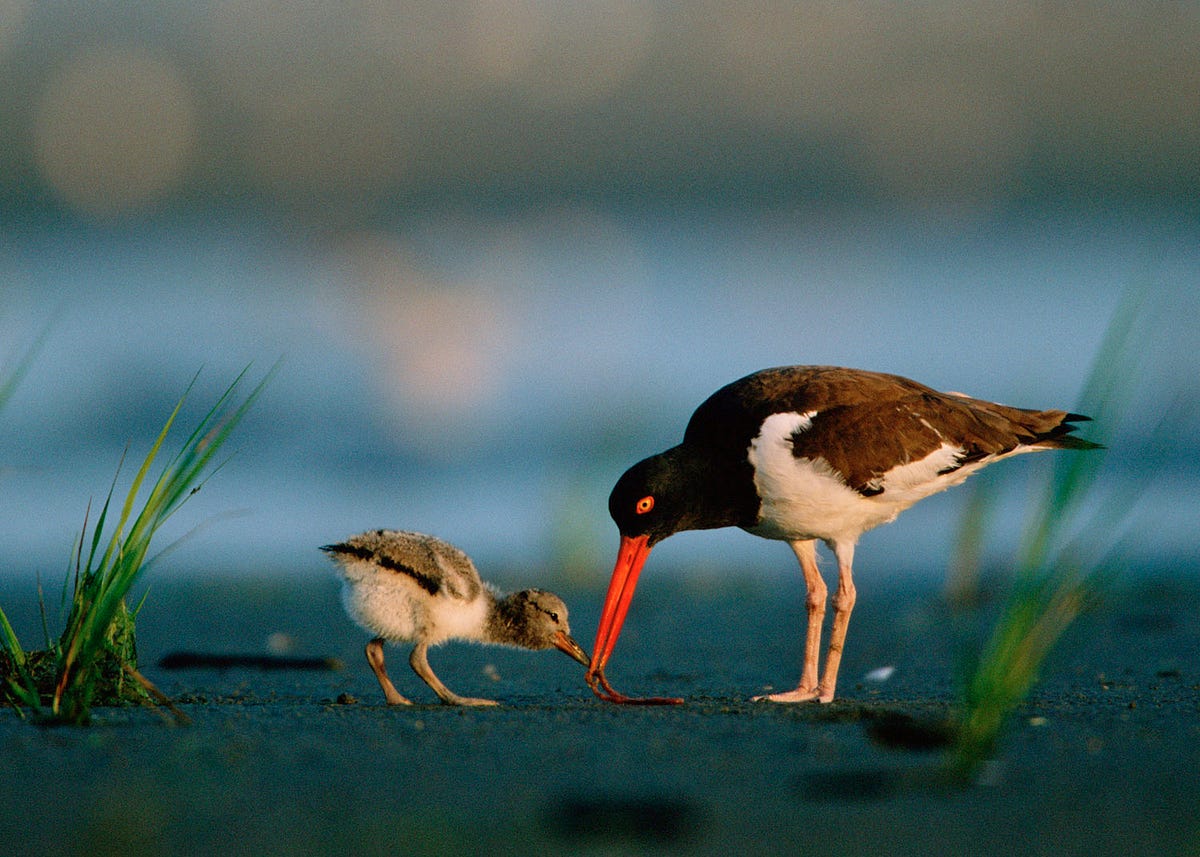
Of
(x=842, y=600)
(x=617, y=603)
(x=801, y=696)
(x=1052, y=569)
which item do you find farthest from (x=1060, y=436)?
(x=1052, y=569)

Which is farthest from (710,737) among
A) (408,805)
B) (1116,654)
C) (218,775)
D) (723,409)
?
(1116,654)

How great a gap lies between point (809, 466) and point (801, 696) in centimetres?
108

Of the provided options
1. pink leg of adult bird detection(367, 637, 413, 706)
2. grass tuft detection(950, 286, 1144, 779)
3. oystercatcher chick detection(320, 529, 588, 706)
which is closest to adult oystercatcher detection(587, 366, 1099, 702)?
oystercatcher chick detection(320, 529, 588, 706)

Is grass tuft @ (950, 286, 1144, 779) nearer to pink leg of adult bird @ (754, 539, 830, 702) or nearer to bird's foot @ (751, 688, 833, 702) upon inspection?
bird's foot @ (751, 688, 833, 702)

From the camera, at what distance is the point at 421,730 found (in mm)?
4172

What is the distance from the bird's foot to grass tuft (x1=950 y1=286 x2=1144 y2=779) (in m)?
1.59

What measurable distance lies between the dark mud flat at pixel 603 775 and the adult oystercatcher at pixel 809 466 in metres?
0.73

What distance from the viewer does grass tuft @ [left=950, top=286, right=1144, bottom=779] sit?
3.48 m

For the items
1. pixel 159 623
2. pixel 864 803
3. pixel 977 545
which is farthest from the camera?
pixel 159 623

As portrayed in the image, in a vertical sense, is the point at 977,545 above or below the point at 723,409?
below

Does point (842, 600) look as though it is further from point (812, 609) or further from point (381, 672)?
point (381, 672)

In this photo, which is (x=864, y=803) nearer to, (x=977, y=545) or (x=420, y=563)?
(x=977, y=545)

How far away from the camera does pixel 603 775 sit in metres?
3.43

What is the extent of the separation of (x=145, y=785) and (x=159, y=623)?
6.02 metres
